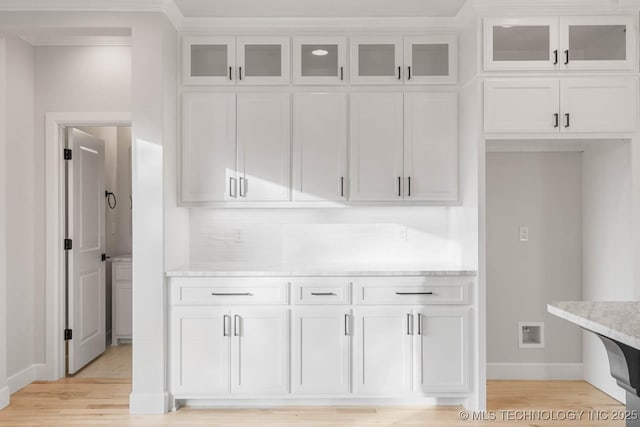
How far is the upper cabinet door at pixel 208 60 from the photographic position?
3.58 metres

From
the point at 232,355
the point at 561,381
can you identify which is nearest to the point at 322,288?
the point at 232,355

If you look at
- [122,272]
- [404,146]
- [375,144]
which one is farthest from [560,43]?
[122,272]

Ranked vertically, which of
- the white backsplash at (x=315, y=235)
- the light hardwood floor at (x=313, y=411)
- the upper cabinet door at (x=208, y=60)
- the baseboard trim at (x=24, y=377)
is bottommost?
the light hardwood floor at (x=313, y=411)

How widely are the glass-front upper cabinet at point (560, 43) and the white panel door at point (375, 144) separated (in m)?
0.72

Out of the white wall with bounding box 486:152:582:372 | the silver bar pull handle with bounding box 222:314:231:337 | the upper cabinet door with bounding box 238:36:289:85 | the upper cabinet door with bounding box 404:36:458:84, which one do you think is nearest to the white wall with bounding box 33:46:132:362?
the upper cabinet door with bounding box 238:36:289:85

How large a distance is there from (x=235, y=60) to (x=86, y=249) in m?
2.12

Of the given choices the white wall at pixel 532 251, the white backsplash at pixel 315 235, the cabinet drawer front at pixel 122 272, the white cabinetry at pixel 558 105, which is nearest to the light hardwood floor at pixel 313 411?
the white wall at pixel 532 251

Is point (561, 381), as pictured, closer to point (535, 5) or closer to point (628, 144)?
point (628, 144)

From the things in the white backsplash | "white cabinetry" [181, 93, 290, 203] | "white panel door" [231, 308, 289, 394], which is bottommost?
"white panel door" [231, 308, 289, 394]

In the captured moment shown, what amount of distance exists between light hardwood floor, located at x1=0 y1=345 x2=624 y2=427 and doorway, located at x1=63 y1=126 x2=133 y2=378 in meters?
0.51

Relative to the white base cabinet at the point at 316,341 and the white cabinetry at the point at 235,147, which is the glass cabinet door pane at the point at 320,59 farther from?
the white base cabinet at the point at 316,341

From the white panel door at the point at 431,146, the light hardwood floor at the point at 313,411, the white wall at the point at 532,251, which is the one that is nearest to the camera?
the light hardwood floor at the point at 313,411

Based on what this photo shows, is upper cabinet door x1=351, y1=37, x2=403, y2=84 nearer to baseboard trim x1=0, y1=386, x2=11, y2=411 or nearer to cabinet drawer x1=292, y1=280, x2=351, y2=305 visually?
cabinet drawer x1=292, y1=280, x2=351, y2=305

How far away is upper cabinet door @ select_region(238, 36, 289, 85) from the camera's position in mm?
3592
